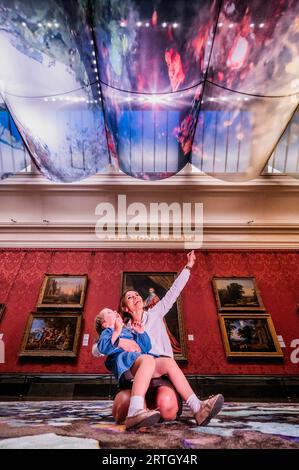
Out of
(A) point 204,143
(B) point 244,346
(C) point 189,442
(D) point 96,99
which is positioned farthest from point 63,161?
(B) point 244,346

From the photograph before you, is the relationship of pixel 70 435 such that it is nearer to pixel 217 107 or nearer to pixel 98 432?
pixel 98 432

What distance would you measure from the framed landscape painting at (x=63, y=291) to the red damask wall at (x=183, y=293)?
171mm

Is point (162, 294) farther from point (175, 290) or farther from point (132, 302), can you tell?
point (132, 302)

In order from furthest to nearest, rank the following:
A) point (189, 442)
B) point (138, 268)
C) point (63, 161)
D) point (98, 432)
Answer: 1. point (138, 268)
2. point (63, 161)
3. point (98, 432)
4. point (189, 442)

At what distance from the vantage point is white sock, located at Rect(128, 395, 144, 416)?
3.43 m

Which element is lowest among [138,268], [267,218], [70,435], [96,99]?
[70,435]

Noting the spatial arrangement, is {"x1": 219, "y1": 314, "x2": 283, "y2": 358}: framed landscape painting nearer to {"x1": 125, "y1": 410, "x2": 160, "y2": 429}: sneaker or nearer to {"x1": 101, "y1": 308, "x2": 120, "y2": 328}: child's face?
{"x1": 101, "y1": 308, "x2": 120, "y2": 328}: child's face

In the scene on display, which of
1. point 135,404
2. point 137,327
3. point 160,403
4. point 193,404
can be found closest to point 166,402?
point 160,403

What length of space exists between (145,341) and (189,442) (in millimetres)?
1423

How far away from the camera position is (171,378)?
3.88 metres

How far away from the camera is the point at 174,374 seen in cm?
390

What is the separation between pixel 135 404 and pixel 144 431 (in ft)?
0.88

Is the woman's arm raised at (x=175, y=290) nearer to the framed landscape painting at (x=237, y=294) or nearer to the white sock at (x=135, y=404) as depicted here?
the framed landscape painting at (x=237, y=294)

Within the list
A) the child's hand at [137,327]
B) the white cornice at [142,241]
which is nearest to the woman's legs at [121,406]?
the child's hand at [137,327]
